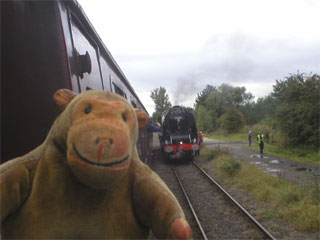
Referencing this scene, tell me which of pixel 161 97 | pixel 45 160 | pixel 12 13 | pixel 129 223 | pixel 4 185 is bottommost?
pixel 129 223

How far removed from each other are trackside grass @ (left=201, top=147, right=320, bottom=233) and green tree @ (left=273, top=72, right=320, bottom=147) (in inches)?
233

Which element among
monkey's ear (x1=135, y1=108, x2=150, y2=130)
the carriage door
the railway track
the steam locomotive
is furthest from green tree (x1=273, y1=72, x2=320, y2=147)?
monkey's ear (x1=135, y1=108, x2=150, y2=130)

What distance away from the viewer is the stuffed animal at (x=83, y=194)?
51.9 inches

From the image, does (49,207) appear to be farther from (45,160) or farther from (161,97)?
(161,97)

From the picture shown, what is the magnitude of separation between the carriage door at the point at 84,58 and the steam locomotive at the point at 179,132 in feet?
33.3

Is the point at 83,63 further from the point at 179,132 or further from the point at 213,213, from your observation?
the point at 179,132

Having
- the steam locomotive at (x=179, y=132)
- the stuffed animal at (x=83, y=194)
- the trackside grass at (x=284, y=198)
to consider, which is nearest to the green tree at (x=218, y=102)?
the steam locomotive at (x=179, y=132)

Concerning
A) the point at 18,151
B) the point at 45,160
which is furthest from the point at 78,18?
the point at 45,160

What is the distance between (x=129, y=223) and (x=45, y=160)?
0.56 m

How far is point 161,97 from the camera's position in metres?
47.0

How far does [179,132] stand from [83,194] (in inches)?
485

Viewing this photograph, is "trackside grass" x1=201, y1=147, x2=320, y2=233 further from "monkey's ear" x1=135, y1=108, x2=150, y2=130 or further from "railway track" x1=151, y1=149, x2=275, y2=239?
"monkey's ear" x1=135, y1=108, x2=150, y2=130

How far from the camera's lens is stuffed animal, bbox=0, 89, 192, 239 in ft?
4.32

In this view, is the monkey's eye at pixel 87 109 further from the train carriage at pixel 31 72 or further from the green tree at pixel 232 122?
the green tree at pixel 232 122
